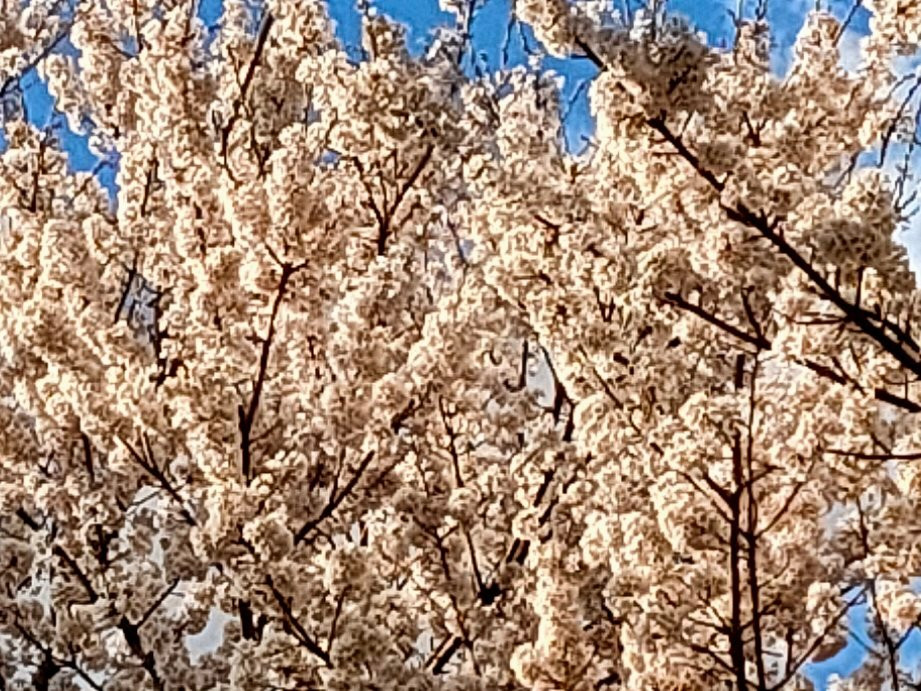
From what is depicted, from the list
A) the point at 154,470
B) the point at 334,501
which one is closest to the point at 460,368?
the point at 334,501

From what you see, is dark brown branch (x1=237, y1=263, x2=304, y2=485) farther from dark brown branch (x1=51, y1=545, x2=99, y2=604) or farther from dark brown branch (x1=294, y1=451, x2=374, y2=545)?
dark brown branch (x1=51, y1=545, x2=99, y2=604)

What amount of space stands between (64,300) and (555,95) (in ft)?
8.52

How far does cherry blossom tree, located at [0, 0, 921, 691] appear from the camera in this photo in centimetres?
448

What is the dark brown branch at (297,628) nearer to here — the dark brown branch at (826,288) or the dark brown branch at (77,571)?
the dark brown branch at (77,571)

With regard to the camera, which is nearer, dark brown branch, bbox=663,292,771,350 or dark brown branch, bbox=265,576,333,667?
dark brown branch, bbox=663,292,771,350

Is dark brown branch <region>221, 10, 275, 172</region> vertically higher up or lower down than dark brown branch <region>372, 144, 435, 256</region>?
higher up

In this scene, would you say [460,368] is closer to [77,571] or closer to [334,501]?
[334,501]

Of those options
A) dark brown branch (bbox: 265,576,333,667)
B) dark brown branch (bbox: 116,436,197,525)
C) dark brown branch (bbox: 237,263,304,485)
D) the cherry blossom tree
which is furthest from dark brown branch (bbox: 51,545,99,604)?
dark brown branch (bbox: 265,576,333,667)

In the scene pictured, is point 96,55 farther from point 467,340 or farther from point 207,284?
point 467,340

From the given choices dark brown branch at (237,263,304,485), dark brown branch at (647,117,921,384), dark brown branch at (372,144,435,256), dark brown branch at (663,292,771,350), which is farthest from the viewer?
dark brown branch at (372,144,435,256)

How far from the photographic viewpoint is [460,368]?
5.81 m

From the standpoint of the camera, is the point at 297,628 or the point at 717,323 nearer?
the point at 717,323

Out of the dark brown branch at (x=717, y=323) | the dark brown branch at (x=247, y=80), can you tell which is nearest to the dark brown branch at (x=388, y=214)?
the dark brown branch at (x=247, y=80)

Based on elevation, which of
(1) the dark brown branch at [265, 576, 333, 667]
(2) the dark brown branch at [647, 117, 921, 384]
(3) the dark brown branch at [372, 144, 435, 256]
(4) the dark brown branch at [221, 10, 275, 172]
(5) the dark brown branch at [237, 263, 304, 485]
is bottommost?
(1) the dark brown branch at [265, 576, 333, 667]
